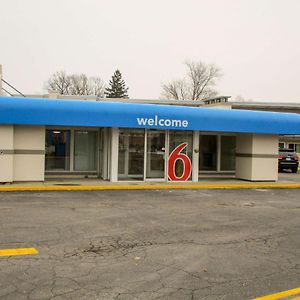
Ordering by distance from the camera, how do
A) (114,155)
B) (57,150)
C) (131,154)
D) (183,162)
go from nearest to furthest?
(114,155) → (131,154) → (183,162) → (57,150)

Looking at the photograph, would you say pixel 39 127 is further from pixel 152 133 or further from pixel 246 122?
pixel 246 122

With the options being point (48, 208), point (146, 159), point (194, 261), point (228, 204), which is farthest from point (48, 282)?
point (146, 159)

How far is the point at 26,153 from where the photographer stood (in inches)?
639

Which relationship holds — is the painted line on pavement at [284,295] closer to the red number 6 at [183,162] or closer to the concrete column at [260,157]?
Result: the red number 6 at [183,162]

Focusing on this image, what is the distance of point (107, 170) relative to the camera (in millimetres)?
18391

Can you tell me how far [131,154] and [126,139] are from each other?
0.69 m

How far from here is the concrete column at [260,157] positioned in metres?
19.5

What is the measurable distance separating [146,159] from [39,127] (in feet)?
14.8

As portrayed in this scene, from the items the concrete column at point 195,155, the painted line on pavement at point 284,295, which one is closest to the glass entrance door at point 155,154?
A: the concrete column at point 195,155

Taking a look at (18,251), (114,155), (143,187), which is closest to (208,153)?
(114,155)

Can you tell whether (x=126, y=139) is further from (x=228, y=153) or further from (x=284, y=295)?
(x=284, y=295)

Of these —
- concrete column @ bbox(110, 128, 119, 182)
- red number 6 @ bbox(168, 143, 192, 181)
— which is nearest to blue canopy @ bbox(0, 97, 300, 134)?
concrete column @ bbox(110, 128, 119, 182)

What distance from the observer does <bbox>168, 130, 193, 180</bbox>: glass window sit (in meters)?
18.4

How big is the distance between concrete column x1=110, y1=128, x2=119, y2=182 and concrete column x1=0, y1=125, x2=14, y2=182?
12.8 feet
